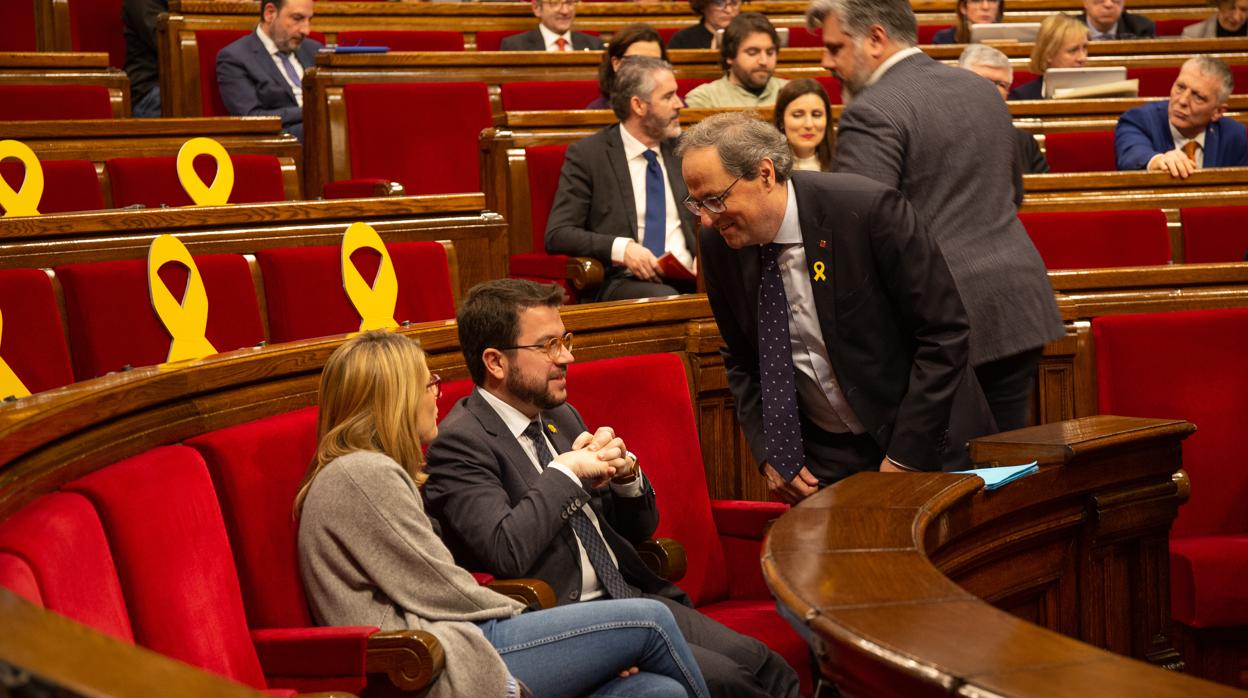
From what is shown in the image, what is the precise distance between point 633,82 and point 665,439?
1.18 meters

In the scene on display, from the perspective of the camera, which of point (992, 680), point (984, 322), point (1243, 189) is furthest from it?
point (1243, 189)

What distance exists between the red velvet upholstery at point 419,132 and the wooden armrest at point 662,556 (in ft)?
5.92

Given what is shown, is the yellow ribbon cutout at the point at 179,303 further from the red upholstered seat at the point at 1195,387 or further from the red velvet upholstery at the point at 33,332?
the red upholstered seat at the point at 1195,387

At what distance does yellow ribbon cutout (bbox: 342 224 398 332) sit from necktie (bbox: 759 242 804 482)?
666 millimetres

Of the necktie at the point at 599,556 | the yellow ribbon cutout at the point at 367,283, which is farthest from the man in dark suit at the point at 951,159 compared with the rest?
the yellow ribbon cutout at the point at 367,283

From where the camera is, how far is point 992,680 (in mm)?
737

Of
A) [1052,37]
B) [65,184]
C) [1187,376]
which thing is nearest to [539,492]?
[1187,376]

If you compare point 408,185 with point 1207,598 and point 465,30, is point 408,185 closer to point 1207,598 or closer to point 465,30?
point 465,30

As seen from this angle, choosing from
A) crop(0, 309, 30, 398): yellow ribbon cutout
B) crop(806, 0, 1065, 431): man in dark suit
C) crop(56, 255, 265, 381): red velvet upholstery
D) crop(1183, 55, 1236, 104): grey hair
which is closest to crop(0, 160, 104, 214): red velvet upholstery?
crop(56, 255, 265, 381): red velvet upholstery

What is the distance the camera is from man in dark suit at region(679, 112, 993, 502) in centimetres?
165

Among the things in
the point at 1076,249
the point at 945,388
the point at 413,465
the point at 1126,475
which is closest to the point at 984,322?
the point at 945,388

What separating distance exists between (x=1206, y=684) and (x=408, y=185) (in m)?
2.90

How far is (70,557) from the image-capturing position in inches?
43.7

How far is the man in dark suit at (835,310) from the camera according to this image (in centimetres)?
165
